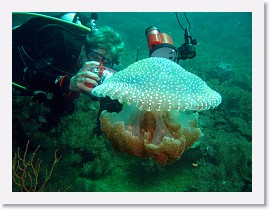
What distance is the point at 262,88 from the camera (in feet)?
7.88

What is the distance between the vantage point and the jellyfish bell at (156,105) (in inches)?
61.5

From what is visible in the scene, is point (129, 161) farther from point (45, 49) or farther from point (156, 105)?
point (45, 49)

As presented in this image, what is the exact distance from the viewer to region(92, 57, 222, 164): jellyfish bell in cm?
156

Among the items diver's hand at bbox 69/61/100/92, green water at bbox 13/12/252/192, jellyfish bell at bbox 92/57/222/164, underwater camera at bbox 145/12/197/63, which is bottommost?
green water at bbox 13/12/252/192

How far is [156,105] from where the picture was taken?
5.01 ft

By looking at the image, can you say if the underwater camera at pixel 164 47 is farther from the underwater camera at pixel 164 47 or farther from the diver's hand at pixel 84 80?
the diver's hand at pixel 84 80

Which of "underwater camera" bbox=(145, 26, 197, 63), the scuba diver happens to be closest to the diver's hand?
the scuba diver

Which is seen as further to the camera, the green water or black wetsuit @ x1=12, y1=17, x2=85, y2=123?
black wetsuit @ x1=12, y1=17, x2=85, y2=123

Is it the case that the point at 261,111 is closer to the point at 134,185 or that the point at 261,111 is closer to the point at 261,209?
the point at 261,209

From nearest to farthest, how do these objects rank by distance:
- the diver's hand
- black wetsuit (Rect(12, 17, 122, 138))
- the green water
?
the diver's hand
the green water
black wetsuit (Rect(12, 17, 122, 138))

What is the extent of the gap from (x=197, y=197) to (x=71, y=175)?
143 centimetres

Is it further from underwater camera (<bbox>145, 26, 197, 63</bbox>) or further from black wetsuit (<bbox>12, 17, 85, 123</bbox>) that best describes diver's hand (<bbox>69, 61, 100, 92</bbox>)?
underwater camera (<bbox>145, 26, 197, 63</bbox>)

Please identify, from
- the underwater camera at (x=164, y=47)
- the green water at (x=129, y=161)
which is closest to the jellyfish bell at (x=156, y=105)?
the green water at (x=129, y=161)

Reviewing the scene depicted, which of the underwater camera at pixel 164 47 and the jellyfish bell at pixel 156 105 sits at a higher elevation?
the underwater camera at pixel 164 47
